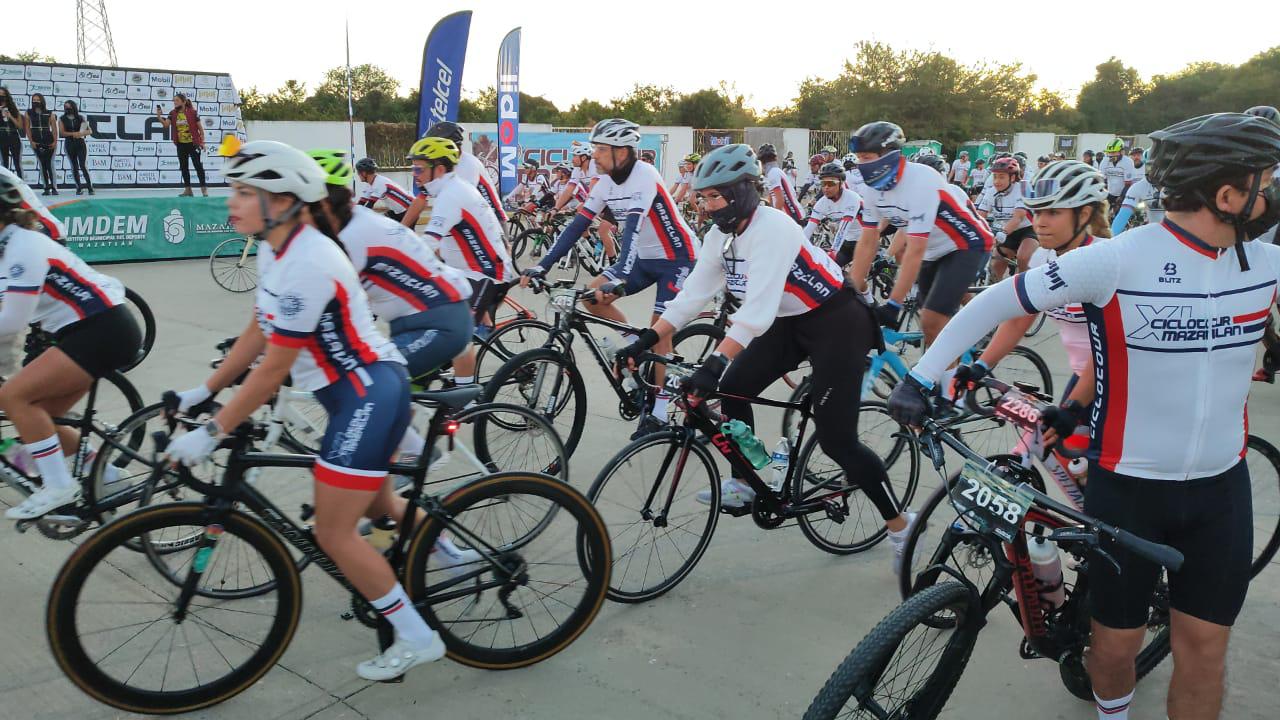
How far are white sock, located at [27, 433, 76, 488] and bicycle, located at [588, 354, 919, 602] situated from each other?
2.53 meters

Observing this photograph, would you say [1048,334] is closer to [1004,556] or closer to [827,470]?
[827,470]

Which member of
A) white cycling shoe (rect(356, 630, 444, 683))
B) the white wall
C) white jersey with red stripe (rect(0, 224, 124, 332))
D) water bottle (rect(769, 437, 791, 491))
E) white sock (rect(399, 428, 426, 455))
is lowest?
white cycling shoe (rect(356, 630, 444, 683))

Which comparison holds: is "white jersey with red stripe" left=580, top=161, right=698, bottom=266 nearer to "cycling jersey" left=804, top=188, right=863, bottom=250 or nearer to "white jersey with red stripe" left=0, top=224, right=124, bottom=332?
"white jersey with red stripe" left=0, top=224, right=124, bottom=332

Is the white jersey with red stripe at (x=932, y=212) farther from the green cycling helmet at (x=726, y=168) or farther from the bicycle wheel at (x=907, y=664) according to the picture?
the bicycle wheel at (x=907, y=664)

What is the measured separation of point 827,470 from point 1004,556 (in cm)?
183

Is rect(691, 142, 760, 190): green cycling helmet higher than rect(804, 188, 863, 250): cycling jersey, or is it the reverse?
rect(691, 142, 760, 190): green cycling helmet

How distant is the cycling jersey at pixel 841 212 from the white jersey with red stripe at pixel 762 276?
6.48m

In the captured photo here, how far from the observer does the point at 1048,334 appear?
10227 mm

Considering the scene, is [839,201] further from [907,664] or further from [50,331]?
[907,664]

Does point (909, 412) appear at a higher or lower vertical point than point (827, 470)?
higher

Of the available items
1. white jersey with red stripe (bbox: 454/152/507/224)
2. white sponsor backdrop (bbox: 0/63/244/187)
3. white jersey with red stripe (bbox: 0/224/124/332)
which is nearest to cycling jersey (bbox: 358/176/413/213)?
white jersey with red stripe (bbox: 454/152/507/224)

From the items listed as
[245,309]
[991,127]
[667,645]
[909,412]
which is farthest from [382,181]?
[991,127]

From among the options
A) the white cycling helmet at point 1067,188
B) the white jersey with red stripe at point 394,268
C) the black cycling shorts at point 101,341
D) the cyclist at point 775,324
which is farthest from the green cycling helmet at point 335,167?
the white cycling helmet at point 1067,188

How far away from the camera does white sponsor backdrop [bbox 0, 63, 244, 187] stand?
1883 cm
